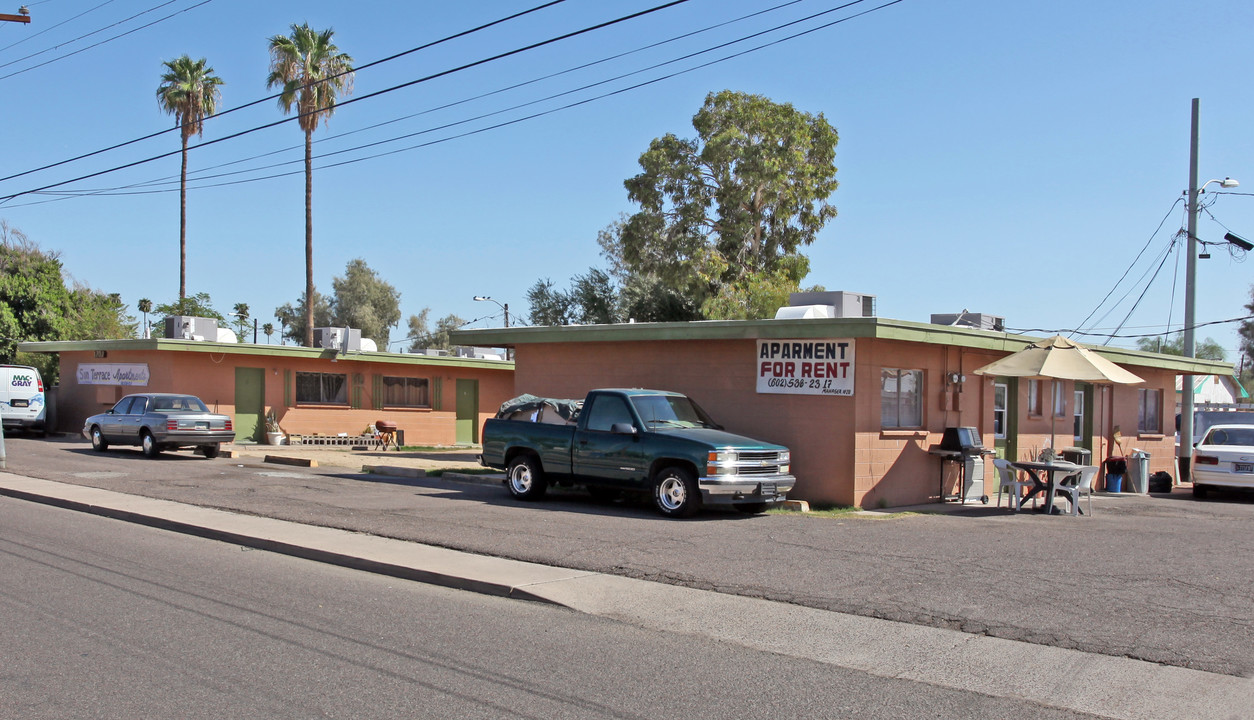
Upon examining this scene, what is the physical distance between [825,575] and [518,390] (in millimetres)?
12209

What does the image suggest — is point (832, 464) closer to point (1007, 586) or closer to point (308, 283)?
point (1007, 586)

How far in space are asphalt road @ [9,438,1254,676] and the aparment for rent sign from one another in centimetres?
239

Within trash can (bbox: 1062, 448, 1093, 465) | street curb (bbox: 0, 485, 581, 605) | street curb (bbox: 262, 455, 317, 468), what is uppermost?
trash can (bbox: 1062, 448, 1093, 465)

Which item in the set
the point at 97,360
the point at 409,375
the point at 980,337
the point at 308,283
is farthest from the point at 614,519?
the point at 308,283

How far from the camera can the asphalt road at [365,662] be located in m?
5.87

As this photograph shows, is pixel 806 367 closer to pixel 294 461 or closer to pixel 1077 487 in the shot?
pixel 1077 487

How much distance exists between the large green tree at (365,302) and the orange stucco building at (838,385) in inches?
2182

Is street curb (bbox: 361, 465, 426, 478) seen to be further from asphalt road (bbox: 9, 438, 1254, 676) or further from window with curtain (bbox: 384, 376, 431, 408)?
window with curtain (bbox: 384, 376, 431, 408)

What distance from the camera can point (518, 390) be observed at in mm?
21203

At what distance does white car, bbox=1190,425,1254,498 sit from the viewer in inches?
786

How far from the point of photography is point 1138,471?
22016 mm

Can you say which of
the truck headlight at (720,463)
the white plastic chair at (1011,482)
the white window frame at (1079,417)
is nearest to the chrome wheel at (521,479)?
the truck headlight at (720,463)

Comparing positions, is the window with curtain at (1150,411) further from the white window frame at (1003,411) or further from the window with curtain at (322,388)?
the window with curtain at (322,388)

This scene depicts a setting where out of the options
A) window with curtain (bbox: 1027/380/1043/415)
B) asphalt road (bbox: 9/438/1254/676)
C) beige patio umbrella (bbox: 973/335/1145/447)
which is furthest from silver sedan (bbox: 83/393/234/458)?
window with curtain (bbox: 1027/380/1043/415)
